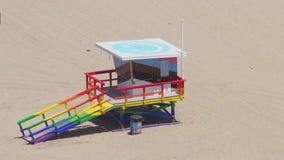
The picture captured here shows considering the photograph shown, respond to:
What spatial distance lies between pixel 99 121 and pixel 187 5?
1344cm

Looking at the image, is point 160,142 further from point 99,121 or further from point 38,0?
point 38,0

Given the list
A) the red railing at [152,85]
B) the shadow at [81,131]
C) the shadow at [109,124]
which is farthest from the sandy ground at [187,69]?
the red railing at [152,85]

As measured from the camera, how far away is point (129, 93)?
20.9 metres

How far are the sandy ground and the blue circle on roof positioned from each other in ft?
6.91

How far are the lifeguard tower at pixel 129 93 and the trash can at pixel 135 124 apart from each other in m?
0.42

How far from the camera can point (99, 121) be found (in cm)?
2150

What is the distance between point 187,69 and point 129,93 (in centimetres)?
663

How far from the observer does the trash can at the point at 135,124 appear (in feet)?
66.3

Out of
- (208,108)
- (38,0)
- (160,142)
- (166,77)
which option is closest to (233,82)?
(208,108)

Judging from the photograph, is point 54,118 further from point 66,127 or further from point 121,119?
point 121,119

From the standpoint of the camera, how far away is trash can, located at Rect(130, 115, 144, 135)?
20203 millimetres

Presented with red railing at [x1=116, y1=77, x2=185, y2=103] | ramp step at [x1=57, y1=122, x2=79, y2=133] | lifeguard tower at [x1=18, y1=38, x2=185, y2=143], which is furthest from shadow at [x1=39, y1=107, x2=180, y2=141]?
red railing at [x1=116, y1=77, x2=185, y2=103]

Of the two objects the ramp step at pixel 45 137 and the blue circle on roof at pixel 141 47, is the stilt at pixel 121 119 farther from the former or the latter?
the ramp step at pixel 45 137

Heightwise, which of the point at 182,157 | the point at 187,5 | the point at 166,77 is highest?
the point at 187,5
